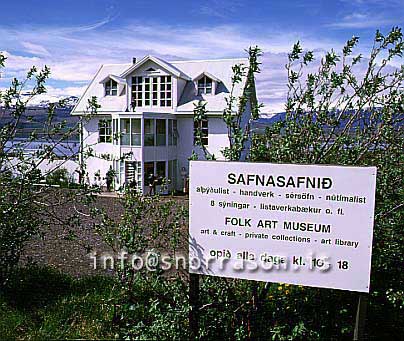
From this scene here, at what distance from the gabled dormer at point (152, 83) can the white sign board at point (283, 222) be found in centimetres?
1771

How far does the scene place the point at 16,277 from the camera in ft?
19.9

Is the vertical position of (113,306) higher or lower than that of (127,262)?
lower

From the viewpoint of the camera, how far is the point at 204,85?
21.9m

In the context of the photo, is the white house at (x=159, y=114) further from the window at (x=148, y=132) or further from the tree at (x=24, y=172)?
the tree at (x=24, y=172)

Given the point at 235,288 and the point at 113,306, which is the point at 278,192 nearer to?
the point at 235,288

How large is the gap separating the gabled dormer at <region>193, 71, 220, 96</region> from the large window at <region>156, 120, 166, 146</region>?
2.17m

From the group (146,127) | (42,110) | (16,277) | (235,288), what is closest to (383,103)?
(235,288)

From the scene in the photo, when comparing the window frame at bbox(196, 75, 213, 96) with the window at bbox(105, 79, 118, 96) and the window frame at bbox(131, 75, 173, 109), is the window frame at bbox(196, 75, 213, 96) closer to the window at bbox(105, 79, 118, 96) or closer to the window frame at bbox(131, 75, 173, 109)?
the window frame at bbox(131, 75, 173, 109)

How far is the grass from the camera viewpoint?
15.6 feet

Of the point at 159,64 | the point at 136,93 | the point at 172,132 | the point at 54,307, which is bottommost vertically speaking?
the point at 54,307

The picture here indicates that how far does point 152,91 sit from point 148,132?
2.31 metres

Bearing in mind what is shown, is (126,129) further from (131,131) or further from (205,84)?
(205,84)

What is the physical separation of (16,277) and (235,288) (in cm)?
283

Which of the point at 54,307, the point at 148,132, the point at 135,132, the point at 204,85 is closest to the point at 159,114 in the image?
the point at 148,132
